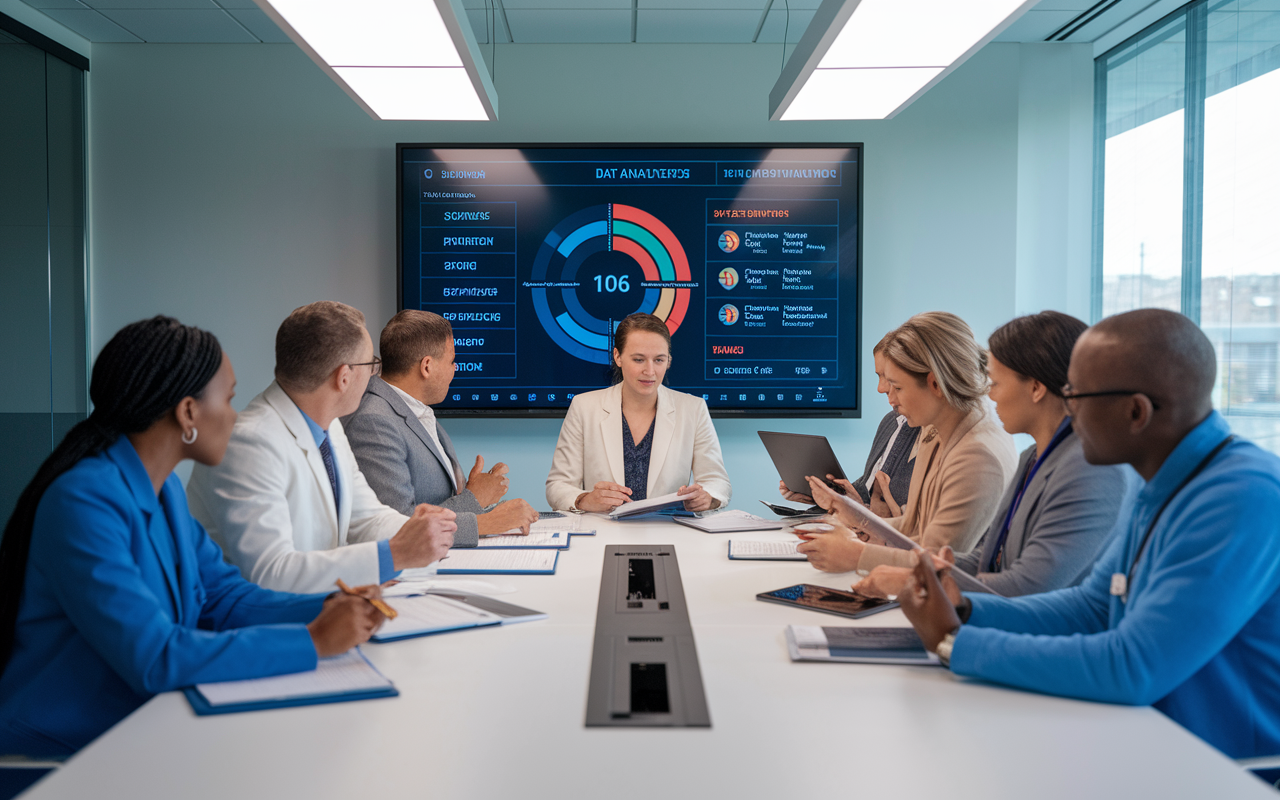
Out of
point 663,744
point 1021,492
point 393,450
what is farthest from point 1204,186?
point 663,744

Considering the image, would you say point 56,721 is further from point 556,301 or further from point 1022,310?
point 1022,310

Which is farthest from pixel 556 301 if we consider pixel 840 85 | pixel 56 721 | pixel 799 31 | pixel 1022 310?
pixel 56 721

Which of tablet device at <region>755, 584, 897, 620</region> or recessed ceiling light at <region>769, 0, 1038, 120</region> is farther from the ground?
recessed ceiling light at <region>769, 0, 1038, 120</region>

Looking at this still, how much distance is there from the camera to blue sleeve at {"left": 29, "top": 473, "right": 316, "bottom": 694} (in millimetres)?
1193

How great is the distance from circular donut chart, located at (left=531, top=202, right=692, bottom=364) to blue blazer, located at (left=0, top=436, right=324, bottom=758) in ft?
9.31

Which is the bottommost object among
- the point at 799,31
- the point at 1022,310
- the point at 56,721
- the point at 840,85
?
the point at 56,721

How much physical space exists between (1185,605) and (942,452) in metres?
1.17

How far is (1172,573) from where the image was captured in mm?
1179

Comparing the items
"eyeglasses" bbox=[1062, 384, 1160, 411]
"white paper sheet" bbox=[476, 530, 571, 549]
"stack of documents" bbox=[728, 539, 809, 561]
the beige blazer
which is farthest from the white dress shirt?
"eyeglasses" bbox=[1062, 384, 1160, 411]

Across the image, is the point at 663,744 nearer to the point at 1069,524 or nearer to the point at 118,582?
the point at 118,582

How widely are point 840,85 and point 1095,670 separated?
1732mm

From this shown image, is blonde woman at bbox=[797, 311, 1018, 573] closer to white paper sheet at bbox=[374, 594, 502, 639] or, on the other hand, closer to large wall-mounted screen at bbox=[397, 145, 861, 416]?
white paper sheet at bbox=[374, 594, 502, 639]

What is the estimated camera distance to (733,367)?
413cm

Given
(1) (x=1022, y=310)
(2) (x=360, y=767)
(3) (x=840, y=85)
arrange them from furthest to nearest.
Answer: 1. (1) (x=1022, y=310)
2. (3) (x=840, y=85)
3. (2) (x=360, y=767)
